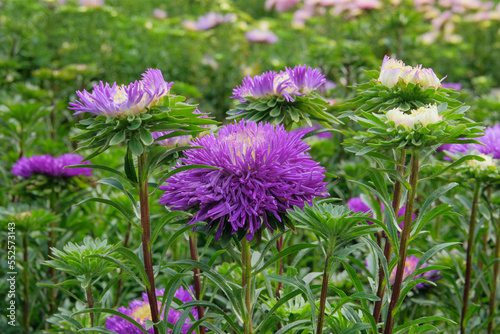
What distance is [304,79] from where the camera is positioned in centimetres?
146

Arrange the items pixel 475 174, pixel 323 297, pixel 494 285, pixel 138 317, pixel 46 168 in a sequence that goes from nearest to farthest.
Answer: pixel 323 297 → pixel 138 317 → pixel 475 174 → pixel 494 285 → pixel 46 168

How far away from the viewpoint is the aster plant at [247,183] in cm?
107

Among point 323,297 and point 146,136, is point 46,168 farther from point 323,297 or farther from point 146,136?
point 323,297

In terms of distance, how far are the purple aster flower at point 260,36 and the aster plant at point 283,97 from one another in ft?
14.6

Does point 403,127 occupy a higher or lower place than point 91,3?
lower

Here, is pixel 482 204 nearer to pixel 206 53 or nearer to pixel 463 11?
pixel 206 53

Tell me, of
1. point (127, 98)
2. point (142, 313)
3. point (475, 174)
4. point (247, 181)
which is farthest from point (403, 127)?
point (142, 313)

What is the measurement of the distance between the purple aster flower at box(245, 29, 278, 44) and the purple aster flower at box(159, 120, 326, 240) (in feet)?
15.8

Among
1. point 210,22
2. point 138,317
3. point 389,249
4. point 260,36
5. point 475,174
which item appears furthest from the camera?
point 260,36

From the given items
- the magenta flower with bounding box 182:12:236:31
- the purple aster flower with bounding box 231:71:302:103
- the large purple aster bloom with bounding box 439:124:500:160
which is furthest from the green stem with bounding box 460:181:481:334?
the magenta flower with bounding box 182:12:236:31

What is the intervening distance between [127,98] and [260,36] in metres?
4.93

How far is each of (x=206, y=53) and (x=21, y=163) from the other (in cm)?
369

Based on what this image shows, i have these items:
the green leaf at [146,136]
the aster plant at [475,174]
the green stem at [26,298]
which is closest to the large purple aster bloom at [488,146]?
the aster plant at [475,174]

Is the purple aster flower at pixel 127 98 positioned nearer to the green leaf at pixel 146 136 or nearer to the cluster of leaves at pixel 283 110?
the green leaf at pixel 146 136
